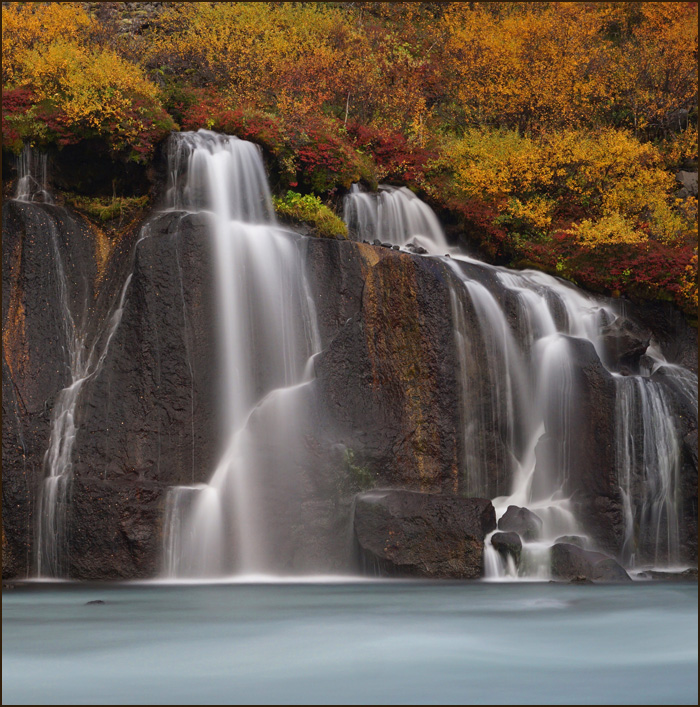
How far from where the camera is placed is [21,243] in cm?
1506

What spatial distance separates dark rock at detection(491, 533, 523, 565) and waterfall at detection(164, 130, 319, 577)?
3.47 meters

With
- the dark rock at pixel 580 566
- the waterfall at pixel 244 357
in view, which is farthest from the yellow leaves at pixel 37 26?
the dark rock at pixel 580 566

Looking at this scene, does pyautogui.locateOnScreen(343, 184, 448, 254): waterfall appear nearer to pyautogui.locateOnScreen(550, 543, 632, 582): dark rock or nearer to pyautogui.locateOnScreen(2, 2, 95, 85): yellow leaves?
pyautogui.locateOnScreen(550, 543, 632, 582): dark rock

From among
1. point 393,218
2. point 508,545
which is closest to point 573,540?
point 508,545

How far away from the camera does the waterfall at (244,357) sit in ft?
42.9

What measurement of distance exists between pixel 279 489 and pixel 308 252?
4746 millimetres

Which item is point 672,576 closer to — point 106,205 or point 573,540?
point 573,540

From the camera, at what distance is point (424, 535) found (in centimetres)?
1261

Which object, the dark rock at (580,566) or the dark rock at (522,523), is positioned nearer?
the dark rock at (580,566)

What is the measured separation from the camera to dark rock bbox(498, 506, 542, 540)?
13.2 m

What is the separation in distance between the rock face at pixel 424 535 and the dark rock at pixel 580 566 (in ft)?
3.70

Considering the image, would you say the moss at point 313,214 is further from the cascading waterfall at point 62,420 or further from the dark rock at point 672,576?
the dark rock at point 672,576

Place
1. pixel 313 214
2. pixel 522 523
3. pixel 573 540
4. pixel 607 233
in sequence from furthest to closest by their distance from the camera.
A: pixel 607 233 → pixel 313 214 → pixel 573 540 → pixel 522 523

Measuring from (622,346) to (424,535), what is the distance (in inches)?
260
